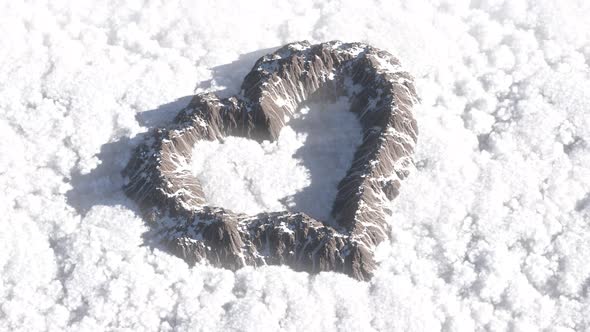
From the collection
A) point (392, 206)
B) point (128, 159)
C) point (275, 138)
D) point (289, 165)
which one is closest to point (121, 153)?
point (128, 159)

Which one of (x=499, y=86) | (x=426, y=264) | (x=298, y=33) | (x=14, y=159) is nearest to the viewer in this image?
Answer: (x=426, y=264)

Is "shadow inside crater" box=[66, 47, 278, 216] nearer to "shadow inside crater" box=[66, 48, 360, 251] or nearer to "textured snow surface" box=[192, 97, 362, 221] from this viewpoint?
"shadow inside crater" box=[66, 48, 360, 251]

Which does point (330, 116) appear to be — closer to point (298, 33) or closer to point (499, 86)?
point (298, 33)

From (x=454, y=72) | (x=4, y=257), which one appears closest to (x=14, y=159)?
(x=4, y=257)

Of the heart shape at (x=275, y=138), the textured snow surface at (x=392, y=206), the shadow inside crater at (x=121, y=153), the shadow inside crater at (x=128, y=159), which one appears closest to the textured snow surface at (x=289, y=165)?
the shadow inside crater at (x=128, y=159)

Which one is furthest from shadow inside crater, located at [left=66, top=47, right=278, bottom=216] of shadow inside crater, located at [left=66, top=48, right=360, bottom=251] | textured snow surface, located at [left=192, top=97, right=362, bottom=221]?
textured snow surface, located at [left=192, top=97, right=362, bottom=221]

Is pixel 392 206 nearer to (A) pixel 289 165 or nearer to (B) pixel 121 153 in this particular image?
(A) pixel 289 165

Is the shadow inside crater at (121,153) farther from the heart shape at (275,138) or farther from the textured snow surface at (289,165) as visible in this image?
the textured snow surface at (289,165)
